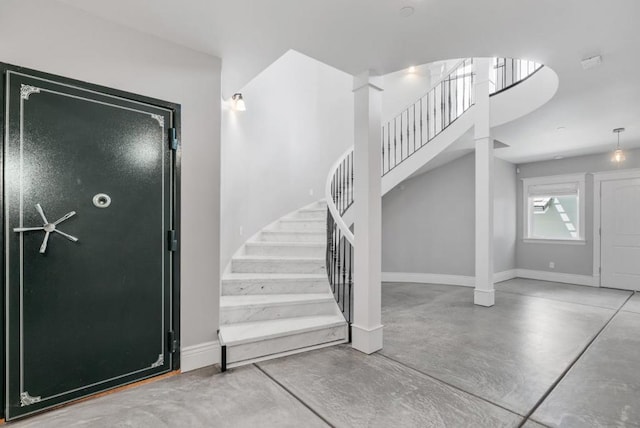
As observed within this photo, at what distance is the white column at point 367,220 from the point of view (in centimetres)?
291

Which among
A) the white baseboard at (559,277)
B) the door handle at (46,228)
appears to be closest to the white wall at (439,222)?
the white baseboard at (559,277)

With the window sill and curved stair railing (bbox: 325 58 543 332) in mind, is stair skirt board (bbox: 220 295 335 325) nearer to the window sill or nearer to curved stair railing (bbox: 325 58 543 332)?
curved stair railing (bbox: 325 58 543 332)

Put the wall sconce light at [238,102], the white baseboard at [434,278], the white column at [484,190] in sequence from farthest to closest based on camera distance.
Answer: the white baseboard at [434,278]
the white column at [484,190]
the wall sconce light at [238,102]

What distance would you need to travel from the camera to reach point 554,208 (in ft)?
22.6

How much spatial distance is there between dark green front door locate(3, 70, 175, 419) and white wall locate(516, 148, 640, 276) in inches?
289

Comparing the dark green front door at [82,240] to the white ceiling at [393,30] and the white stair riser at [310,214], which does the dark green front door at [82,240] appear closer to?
the white ceiling at [393,30]

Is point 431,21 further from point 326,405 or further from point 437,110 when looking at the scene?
point 437,110

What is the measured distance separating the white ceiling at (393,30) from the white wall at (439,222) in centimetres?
311

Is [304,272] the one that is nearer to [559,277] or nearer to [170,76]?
[170,76]

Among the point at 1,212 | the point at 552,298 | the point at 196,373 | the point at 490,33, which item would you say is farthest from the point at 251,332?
the point at 552,298

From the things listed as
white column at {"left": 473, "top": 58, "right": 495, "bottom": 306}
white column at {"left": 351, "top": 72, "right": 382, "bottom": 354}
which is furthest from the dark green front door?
white column at {"left": 473, "top": 58, "right": 495, "bottom": 306}

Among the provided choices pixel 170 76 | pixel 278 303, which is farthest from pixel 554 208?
pixel 170 76

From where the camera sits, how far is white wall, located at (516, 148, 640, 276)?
6.21 m

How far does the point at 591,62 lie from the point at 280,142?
3770mm
